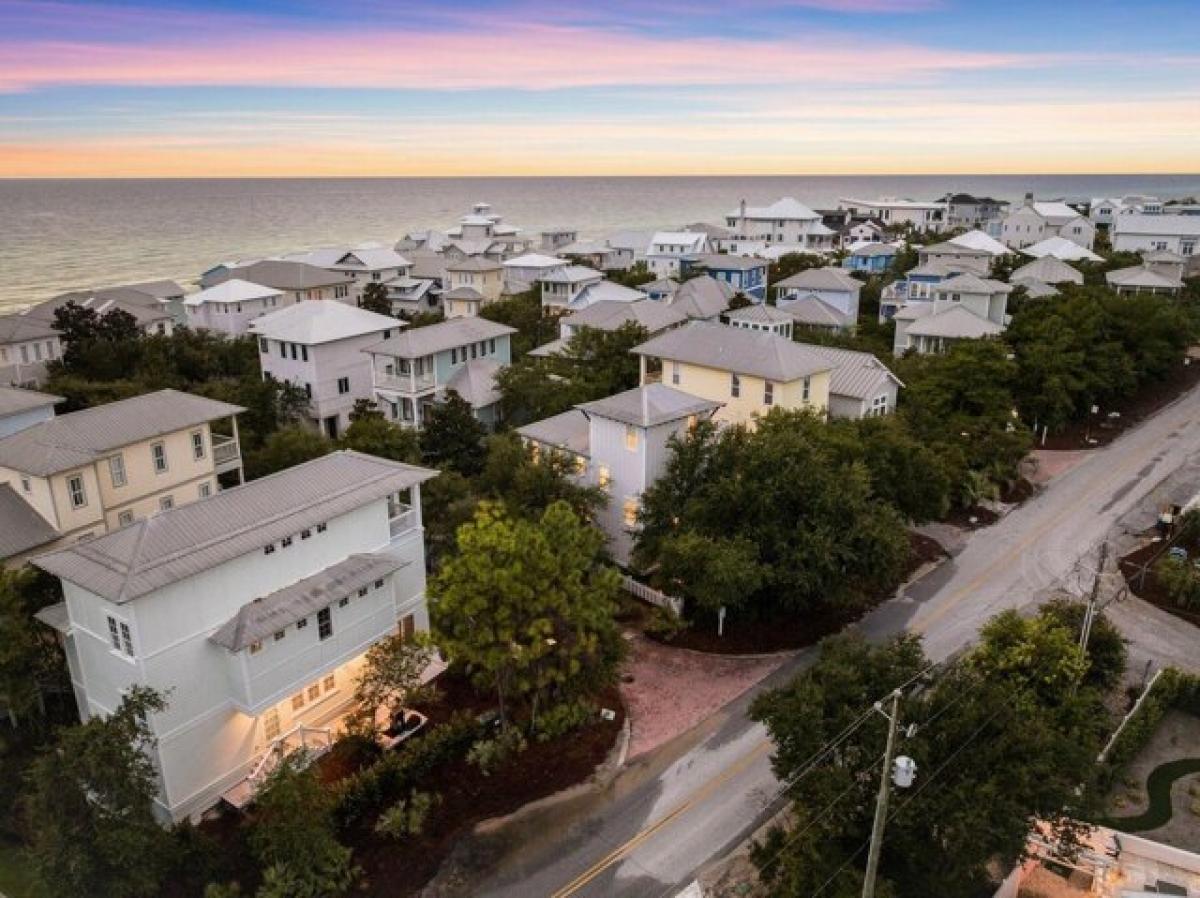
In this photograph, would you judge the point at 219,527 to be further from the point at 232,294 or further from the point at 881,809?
the point at 232,294

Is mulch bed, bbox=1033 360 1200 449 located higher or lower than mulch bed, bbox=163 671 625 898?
higher

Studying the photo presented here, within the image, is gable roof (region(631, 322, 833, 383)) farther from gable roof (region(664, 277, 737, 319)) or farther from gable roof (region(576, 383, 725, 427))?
gable roof (region(664, 277, 737, 319))

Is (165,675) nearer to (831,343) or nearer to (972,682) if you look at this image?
(972,682)

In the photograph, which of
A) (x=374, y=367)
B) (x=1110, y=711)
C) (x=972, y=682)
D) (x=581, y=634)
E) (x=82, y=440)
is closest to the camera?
(x=972, y=682)

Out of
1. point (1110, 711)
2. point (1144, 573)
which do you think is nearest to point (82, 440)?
point (1110, 711)

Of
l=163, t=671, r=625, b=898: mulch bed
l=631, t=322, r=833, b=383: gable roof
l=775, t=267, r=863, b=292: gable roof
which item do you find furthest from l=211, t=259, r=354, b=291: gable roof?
l=163, t=671, r=625, b=898: mulch bed

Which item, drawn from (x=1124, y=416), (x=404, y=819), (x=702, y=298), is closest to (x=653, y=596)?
(x=404, y=819)

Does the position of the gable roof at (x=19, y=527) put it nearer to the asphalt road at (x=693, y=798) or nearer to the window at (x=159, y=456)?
the window at (x=159, y=456)
